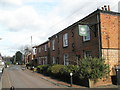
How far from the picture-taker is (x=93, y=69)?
39.7 ft

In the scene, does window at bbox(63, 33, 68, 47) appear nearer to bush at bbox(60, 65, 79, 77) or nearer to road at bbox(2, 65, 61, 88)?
road at bbox(2, 65, 61, 88)

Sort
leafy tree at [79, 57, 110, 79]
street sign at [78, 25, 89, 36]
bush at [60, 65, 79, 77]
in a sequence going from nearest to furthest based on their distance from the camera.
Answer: leafy tree at [79, 57, 110, 79] < bush at [60, 65, 79, 77] < street sign at [78, 25, 89, 36]

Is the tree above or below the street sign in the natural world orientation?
below

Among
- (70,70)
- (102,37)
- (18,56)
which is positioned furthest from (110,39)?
(18,56)

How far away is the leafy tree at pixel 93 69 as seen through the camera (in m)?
12.0

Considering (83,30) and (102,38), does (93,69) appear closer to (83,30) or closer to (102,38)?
(102,38)

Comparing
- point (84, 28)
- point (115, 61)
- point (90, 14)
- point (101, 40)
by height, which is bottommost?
point (115, 61)

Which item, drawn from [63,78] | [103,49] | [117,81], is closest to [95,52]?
[103,49]

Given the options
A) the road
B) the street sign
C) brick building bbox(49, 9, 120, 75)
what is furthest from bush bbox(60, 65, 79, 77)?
the street sign

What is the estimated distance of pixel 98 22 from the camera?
14.4m

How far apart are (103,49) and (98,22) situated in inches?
105

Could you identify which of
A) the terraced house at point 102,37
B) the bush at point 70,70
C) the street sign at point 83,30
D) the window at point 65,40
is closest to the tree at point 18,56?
the window at point 65,40

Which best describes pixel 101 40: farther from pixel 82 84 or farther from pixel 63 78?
pixel 63 78

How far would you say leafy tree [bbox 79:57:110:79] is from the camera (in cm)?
1200
